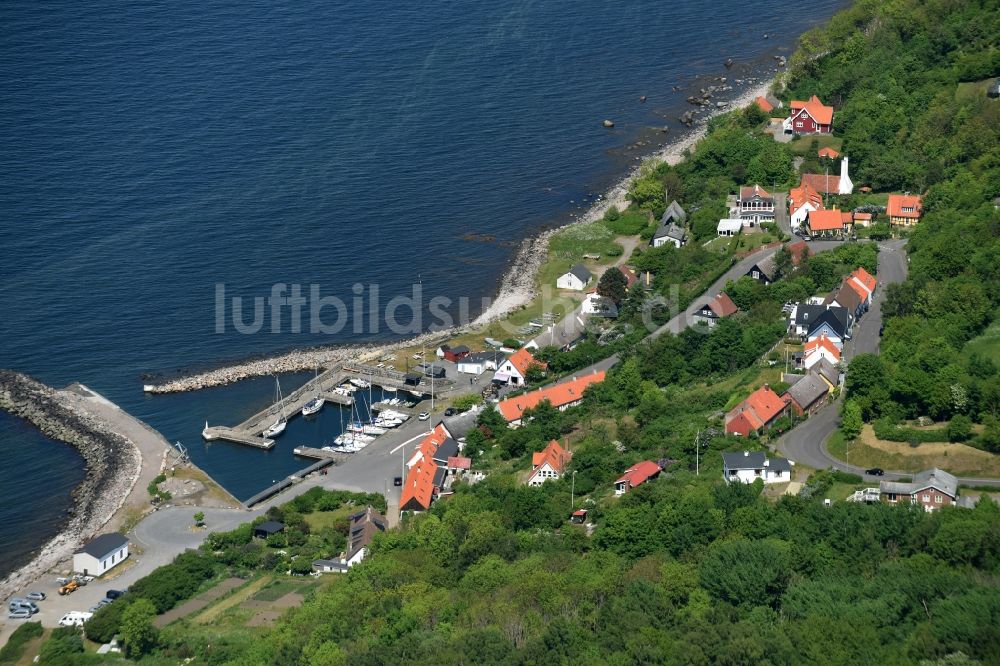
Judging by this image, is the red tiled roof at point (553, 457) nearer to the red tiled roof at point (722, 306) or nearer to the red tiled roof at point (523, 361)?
the red tiled roof at point (523, 361)

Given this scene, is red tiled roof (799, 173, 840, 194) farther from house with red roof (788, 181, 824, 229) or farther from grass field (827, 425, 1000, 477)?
grass field (827, 425, 1000, 477)

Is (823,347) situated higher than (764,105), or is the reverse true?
(764,105)

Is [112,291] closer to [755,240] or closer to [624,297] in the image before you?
[624,297]

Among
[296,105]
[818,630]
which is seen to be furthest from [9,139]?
[818,630]

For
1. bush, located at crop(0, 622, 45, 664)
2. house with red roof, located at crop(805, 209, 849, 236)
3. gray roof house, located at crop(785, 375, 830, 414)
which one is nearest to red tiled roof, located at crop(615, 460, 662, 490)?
gray roof house, located at crop(785, 375, 830, 414)

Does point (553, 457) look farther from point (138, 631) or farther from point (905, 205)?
point (905, 205)

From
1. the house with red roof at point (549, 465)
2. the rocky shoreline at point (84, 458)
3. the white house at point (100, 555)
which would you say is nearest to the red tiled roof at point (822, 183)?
the house with red roof at point (549, 465)

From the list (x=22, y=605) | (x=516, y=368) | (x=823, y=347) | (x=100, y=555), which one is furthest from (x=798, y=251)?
(x=22, y=605)
